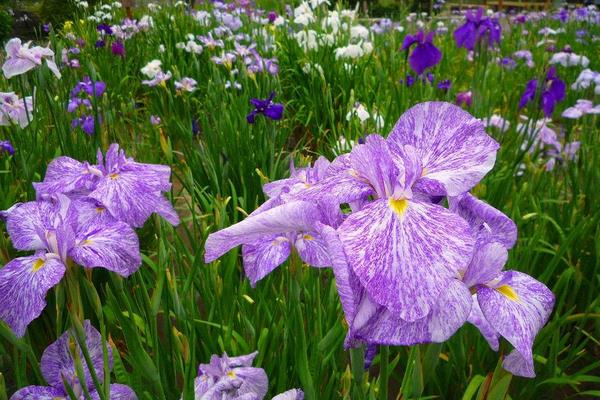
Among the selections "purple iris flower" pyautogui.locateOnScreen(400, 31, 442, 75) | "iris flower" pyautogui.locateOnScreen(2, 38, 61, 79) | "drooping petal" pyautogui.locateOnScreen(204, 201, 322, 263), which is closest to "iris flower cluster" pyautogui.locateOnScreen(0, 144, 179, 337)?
"drooping petal" pyautogui.locateOnScreen(204, 201, 322, 263)

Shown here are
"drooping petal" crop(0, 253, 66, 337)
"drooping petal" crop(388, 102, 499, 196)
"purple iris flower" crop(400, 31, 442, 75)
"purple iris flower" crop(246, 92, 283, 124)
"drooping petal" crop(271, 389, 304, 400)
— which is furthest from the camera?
"purple iris flower" crop(400, 31, 442, 75)

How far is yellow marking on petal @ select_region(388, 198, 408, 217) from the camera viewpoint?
638 mm

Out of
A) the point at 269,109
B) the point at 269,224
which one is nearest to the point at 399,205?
the point at 269,224

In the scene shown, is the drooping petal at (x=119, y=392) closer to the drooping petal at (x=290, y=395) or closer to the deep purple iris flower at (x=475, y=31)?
the drooping petal at (x=290, y=395)

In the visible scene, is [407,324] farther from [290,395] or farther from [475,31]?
[475,31]

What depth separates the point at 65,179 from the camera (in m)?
1.03

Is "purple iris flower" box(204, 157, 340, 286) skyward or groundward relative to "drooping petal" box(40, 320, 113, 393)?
skyward

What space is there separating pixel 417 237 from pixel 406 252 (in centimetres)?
2

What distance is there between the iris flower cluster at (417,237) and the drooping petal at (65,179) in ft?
1.50

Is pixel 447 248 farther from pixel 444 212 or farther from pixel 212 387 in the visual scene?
pixel 212 387

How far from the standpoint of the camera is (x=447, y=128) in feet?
2.38

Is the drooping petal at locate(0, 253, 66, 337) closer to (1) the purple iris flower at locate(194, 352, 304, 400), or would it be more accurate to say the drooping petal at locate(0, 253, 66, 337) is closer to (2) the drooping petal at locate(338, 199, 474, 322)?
(1) the purple iris flower at locate(194, 352, 304, 400)

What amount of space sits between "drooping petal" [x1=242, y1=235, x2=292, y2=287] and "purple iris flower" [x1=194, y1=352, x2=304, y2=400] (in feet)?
0.64

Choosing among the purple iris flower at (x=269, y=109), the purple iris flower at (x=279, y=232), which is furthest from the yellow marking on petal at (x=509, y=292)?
the purple iris flower at (x=269, y=109)
